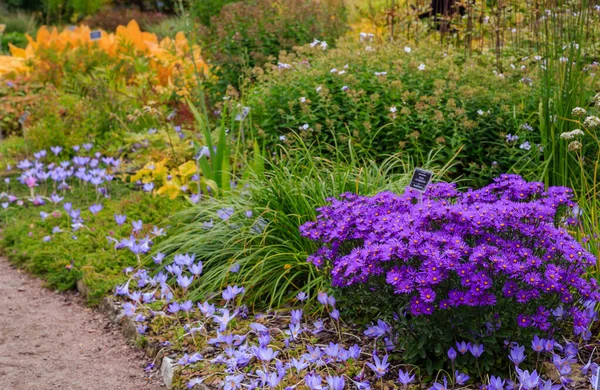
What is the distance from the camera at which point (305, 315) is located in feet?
10.7

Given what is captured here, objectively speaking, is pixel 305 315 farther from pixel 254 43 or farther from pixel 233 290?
pixel 254 43

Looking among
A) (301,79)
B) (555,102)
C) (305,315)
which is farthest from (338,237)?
(301,79)

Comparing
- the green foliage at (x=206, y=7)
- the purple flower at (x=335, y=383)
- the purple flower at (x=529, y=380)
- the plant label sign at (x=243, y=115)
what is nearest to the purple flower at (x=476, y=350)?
the purple flower at (x=529, y=380)

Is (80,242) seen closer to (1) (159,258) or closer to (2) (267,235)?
(1) (159,258)

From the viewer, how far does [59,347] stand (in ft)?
11.5

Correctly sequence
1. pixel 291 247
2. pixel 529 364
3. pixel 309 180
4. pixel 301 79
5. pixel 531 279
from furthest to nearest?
1. pixel 301 79
2. pixel 309 180
3. pixel 291 247
4. pixel 529 364
5. pixel 531 279

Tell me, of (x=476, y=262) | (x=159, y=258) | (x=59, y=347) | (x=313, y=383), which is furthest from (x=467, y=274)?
(x=59, y=347)

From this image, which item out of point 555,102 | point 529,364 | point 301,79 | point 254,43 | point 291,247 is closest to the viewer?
point 529,364

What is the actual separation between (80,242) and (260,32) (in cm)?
303

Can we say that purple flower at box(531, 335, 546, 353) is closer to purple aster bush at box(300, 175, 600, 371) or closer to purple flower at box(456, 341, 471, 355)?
purple aster bush at box(300, 175, 600, 371)

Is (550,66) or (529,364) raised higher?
(550,66)

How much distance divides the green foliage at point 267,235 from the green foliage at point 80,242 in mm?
412

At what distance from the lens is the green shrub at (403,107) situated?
4.46 meters

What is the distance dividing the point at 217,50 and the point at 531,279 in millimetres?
5112
